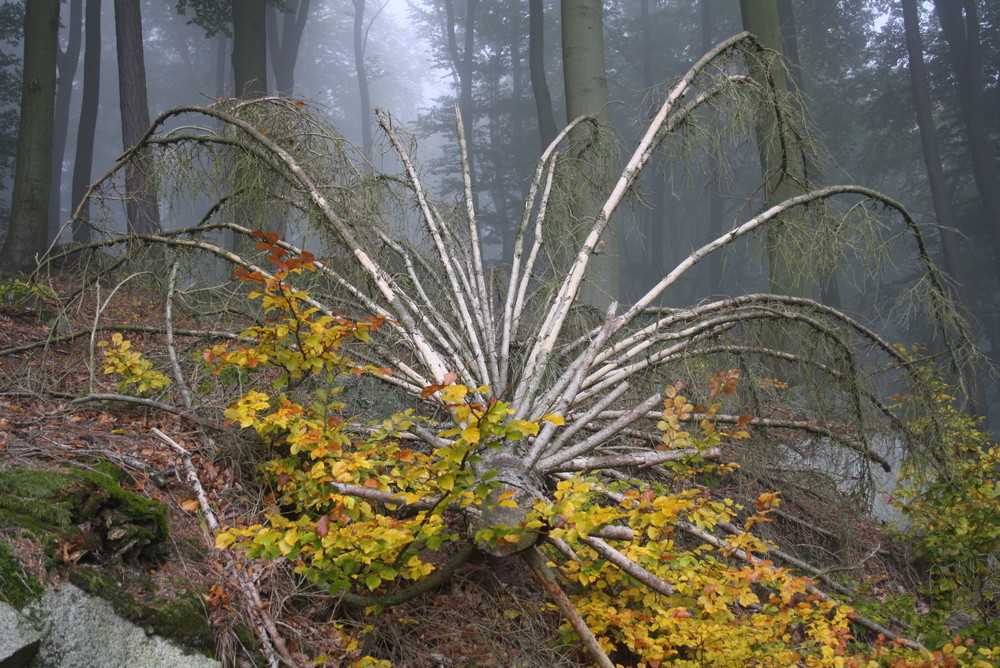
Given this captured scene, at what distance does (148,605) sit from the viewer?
8.61 feet

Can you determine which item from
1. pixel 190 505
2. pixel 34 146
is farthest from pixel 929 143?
pixel 34 146

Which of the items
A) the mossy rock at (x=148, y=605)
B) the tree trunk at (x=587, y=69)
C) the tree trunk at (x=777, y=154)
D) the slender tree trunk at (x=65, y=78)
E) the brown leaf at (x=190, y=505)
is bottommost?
the mossy rock at (x=148, y=605)

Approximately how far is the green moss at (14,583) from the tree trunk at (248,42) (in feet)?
32.2

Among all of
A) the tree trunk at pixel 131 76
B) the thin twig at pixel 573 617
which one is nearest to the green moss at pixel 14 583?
the thin twig at pixel 573 617

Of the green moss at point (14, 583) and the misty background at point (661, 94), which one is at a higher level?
A: the misty background at point (661, 94)

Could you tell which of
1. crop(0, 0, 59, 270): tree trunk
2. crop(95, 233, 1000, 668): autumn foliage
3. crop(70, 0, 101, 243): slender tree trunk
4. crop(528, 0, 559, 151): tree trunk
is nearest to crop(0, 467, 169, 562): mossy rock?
crop(95, 233, 1000, 668): autumn foliage

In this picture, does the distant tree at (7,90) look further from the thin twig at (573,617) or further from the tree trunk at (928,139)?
the tree trunk at (928,139)

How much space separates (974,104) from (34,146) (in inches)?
694

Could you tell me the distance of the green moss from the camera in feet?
7.26

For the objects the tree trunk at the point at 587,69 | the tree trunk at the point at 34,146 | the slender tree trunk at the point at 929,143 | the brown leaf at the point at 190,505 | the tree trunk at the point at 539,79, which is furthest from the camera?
the tree trunk at the point at 539,79

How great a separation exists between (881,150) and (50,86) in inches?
786

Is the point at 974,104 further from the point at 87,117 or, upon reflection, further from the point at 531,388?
the point at 87,117

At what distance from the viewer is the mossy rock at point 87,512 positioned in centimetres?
265

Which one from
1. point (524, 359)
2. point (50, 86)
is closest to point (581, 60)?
point (524, 359)
